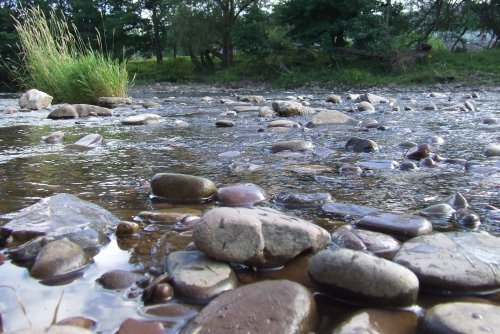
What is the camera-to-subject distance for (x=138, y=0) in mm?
32906

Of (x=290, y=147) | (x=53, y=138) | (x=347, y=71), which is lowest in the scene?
(x=347, y=71)

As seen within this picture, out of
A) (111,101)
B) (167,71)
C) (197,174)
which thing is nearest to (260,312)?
(197,174)

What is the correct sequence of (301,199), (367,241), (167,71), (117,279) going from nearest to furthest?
(117,279) → (367,241) → (301,199) → (167,71)

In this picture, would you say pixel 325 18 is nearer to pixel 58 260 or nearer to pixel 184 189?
pixel 184 189

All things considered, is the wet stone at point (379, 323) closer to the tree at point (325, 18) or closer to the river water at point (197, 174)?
the river water at point (197, 174)

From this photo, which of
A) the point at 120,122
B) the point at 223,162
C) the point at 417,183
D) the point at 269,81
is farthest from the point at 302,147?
the point at 269,81

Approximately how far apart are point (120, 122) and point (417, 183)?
4.65 meters

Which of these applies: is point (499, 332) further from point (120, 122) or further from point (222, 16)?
point (222, 16)

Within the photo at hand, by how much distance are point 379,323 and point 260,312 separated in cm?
31

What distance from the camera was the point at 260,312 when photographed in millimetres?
1185

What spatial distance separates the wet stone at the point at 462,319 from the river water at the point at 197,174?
5.1 inches

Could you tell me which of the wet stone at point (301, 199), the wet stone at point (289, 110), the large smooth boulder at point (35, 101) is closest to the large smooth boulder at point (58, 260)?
the wet stone at point (301, 199)

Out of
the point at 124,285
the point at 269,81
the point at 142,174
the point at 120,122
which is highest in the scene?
the point at 124,285

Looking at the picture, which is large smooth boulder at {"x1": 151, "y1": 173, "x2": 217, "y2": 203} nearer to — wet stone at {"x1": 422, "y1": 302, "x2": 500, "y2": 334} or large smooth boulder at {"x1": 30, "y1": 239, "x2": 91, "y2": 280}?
large smooth boulder at {"x1": 30, "y1": 239, "x2": 91, "y2": 280}
